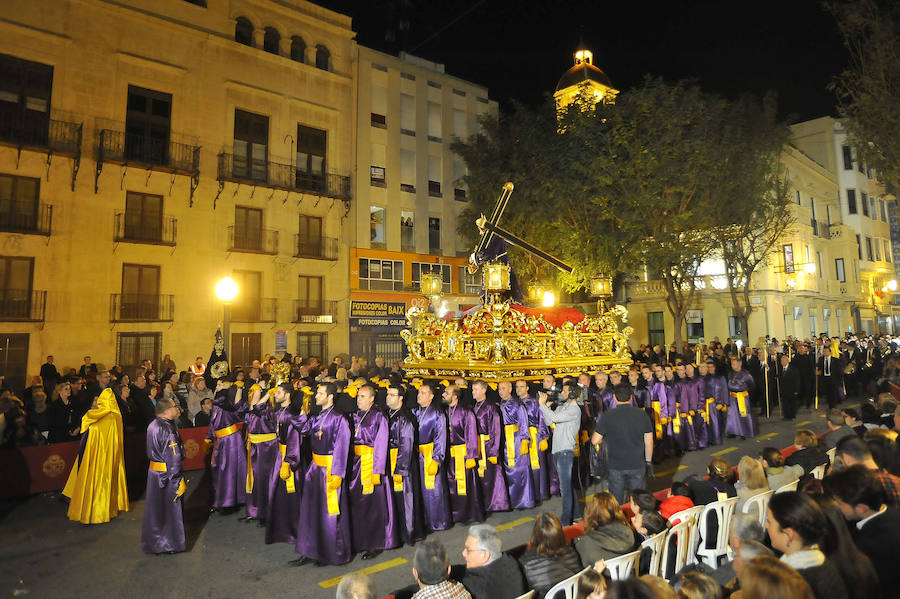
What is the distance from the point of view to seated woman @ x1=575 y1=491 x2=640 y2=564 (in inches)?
164

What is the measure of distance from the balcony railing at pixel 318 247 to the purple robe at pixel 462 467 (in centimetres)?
2019

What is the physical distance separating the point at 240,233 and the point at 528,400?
20.1 metres

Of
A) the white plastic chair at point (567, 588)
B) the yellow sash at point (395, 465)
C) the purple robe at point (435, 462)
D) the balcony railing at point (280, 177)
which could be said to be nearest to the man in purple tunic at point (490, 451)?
the purple robe at point (435, 462)

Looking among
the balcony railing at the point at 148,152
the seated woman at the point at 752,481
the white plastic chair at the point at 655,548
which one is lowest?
the white plastic chair at the point at 655,548

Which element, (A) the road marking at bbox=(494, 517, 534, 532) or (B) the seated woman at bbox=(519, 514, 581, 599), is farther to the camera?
(A) the road marking at bbox=(494, 517, 534, 532)

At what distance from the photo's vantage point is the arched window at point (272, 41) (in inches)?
1054

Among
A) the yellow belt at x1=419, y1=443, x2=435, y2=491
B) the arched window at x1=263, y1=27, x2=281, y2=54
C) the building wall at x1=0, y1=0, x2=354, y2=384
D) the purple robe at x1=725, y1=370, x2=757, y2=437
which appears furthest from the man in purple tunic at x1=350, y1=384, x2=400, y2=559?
the arched window at x1=263, y1=27, x2=281, y2=54

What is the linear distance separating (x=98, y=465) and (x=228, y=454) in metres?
1.76

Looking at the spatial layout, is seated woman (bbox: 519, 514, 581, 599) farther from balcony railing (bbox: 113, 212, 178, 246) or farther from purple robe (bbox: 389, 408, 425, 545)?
balcony railing (bbox: 113, 212, 178, 246)

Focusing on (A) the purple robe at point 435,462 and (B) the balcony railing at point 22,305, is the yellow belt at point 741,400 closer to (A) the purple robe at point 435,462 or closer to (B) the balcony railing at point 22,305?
(A) the purple robe at point 435,462

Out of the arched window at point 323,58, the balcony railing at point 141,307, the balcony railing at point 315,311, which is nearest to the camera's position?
the balcony railing at point 141,307

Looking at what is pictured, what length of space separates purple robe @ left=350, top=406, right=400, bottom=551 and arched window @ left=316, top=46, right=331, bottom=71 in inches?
1026

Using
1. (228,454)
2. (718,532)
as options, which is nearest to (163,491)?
(228,454)

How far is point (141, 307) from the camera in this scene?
22.0m
